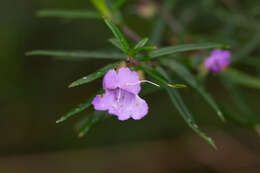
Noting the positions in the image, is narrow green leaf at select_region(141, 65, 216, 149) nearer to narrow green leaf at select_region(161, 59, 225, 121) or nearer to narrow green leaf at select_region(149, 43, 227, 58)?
narrow green leaf at select_region(149, 43, 227, 58)

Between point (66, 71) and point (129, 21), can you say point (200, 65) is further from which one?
point (66, 71)

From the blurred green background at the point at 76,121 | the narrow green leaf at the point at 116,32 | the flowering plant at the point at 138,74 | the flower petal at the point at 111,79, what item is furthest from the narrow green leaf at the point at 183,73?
the blurred green background at the point at 76,121

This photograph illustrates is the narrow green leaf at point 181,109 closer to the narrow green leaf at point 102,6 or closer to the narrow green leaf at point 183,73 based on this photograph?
the narrow green leaf at point 183,73

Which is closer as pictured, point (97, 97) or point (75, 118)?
point (97, 97)

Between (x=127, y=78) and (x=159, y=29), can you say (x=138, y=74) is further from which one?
(x=159, y=29)

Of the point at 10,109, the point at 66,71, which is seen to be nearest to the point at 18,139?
the point at 10,109

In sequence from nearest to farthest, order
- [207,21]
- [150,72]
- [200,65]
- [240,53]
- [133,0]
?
[150,72]
[200,65]
[240,53]
[207,21]
[133,0]
